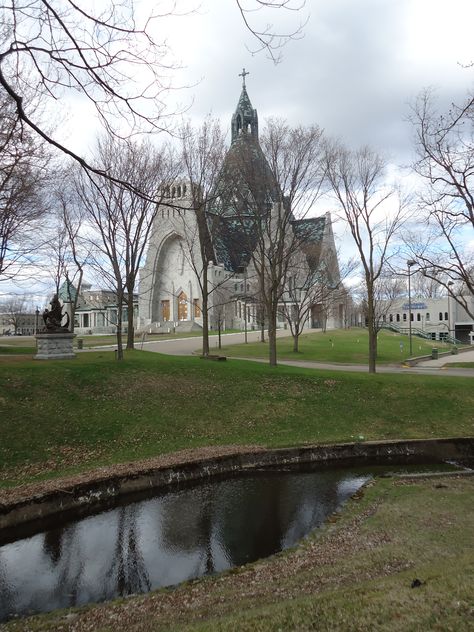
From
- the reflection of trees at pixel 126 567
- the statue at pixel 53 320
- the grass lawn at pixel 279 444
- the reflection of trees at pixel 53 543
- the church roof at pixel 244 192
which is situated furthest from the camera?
the church roof at pixel 244 192

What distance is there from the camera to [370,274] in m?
20.9

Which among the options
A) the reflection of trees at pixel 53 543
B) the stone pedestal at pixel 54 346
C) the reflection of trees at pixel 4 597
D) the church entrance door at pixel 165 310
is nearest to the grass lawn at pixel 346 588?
the reflection of trees at pixel 4 597

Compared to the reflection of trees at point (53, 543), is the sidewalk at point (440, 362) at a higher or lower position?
higher

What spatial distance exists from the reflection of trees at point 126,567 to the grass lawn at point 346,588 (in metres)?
0.51

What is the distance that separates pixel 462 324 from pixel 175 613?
8299 centimetres

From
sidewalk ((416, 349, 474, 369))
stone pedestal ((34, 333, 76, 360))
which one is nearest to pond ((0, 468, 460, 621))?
stone pedestal ((34, 333, 76, 360))

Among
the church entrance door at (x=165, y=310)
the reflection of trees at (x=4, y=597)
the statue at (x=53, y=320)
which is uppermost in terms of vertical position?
the church entrance door at (x=165, y=310)

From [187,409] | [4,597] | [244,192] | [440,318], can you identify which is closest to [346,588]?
[4,597]

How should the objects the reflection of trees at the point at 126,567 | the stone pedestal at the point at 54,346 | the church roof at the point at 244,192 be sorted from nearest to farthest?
the reflection of trees at the point at 126,567 → the stone pedestal at the point at 54,346 → the church roof at the point at 244,192

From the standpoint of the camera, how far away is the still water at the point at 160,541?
624cm

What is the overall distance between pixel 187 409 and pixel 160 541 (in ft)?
24.9

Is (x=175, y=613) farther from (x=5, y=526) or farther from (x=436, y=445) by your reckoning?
(x=436, y=445)

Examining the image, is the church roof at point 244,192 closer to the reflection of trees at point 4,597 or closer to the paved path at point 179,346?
the paved path at point 179,346

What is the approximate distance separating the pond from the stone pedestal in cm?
1164
